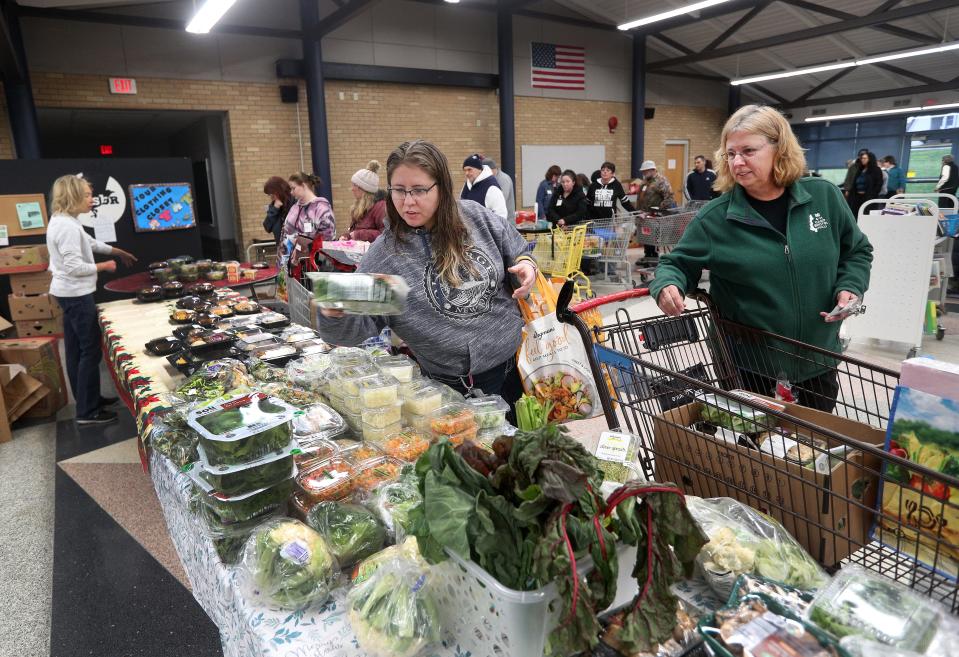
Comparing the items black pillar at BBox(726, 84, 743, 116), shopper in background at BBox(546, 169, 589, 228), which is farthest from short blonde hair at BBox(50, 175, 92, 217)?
black pillar at BBox(726, 84, 743, 116)

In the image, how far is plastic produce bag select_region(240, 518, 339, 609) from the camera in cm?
120

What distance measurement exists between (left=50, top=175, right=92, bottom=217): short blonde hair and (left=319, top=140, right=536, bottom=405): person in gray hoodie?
10.5ft

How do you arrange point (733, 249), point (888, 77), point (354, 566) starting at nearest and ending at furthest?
point (354, 566) < point (733, 249) < point (888, 77)

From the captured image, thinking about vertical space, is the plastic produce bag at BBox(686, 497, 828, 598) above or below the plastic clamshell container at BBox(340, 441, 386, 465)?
above

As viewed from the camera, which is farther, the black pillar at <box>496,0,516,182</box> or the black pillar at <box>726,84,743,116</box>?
the black pillar at <box>726,84,743,116</box>

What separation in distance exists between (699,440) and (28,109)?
950cm

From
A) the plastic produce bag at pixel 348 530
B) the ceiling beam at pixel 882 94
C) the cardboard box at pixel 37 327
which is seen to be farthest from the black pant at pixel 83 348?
the ceiling beam at pixel 882 94

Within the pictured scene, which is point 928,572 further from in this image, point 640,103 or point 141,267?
point 640,103

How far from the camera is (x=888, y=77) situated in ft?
54.2

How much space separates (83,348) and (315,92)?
688cm

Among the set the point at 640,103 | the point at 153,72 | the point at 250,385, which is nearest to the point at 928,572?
the point at 250,385

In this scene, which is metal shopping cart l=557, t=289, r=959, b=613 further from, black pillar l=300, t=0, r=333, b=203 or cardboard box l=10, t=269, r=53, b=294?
black pillar l=300, t=0, r=333, b=203

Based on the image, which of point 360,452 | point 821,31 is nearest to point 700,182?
point 821,31

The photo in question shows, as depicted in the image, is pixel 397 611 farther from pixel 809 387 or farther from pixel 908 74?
pixel 908 74
